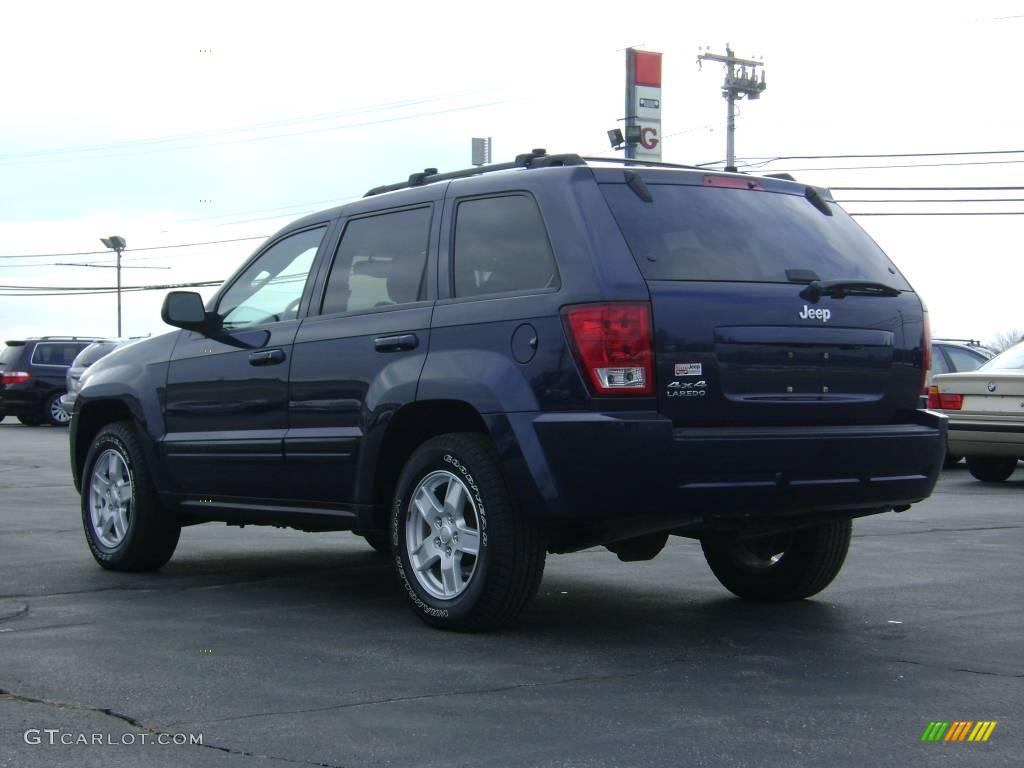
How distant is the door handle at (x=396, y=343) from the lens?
654 cm

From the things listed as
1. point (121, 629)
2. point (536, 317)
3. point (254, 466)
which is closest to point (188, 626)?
point (121, 629)

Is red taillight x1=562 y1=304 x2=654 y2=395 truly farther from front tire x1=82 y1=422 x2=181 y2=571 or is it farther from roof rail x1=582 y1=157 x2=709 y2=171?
front tire x1=82 y1=422 x2=181 y2=571

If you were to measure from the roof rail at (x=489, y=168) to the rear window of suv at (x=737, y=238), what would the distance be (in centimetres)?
32

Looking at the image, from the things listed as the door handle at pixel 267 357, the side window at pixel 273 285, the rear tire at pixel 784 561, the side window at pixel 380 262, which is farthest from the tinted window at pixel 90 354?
the rear tire at pixel 784 561

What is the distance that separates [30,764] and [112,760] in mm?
218

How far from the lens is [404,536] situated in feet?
21.5

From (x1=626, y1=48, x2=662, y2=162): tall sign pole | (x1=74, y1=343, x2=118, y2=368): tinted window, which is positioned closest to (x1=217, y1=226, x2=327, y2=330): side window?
(x1=626, y1=48, x2=662, y2=162): tall sign pole

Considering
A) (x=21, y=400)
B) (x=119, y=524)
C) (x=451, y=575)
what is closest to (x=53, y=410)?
(x=21, y=400)

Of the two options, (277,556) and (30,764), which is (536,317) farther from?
(277,556)

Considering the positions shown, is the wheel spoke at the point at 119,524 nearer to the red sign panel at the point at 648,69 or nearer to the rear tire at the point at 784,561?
the rear tire at the point at 784,561

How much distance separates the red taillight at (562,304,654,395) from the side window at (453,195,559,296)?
0.31 m

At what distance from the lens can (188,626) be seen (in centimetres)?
656

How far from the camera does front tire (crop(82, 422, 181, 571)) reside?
8.24 m

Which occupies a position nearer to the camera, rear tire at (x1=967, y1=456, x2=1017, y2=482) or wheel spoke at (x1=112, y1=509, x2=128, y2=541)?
wheel spoke at (x1=112, y1=509, x2=128, y2=541)
